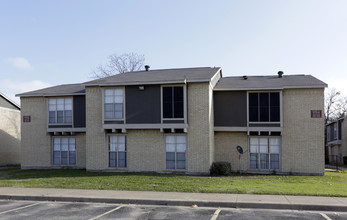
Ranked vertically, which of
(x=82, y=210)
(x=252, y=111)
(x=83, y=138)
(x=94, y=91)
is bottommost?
(x=82, y=210)

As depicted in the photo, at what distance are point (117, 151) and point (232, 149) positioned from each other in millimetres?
6484

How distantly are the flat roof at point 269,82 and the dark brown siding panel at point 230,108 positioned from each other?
43 centimetres

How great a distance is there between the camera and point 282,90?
61.9 ft

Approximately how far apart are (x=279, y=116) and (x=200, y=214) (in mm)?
10702

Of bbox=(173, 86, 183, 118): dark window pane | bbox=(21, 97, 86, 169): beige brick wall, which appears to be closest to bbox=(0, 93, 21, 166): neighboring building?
bbox=(21, 97, 86, 169): beige brick wall

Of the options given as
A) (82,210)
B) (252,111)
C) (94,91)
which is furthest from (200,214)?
(94,91)

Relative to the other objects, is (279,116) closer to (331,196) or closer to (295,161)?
(295,161)

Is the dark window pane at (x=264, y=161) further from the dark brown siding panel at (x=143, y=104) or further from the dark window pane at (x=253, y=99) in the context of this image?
the dark brown siding panel at (x=143, y=104)

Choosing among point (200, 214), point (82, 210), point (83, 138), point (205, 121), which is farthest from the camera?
point (83, 138)

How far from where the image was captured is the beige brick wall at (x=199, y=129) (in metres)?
17.8

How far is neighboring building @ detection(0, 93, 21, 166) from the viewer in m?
26.7

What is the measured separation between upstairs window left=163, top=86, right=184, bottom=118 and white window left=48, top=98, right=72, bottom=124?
686 centimetres

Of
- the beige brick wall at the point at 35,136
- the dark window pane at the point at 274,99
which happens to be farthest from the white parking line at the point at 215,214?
the beige brick wall at the point at 35,136

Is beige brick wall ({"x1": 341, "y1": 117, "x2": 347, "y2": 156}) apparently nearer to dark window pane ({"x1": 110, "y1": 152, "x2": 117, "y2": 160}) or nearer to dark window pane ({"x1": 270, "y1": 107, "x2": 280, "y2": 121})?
dark window pane ({"x1": 270, "y1": 107, "x2": 280, "y2": 121})
